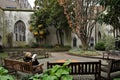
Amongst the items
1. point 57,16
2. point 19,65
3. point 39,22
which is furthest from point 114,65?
point 39,22

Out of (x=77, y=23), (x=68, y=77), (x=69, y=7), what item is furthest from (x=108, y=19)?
(x=69, y=7)

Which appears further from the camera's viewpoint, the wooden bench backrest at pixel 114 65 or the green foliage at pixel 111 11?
the wooden bench backrest at pixel 114 65

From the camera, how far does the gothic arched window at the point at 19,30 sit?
30705mm

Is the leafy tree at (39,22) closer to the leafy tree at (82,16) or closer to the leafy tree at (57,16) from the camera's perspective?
the leafy tree at (57,16)

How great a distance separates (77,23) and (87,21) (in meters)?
1.33

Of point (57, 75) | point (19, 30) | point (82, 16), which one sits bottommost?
point (57, 75)

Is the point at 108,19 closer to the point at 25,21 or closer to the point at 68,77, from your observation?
the point at 68,77

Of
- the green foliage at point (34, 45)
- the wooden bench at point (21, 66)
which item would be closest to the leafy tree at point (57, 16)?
the green foliage at point (34, 45)

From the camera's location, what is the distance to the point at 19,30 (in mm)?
30984

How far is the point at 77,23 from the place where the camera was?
24094 mm

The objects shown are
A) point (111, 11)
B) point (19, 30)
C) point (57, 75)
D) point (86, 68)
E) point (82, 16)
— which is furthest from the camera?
point (19, 30)

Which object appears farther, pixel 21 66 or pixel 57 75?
pixel 21 66

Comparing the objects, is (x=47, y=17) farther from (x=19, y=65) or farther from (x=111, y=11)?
(x=111, y=11)

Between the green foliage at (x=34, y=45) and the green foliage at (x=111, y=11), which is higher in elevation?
the green foliage at (x=111, y=11)
